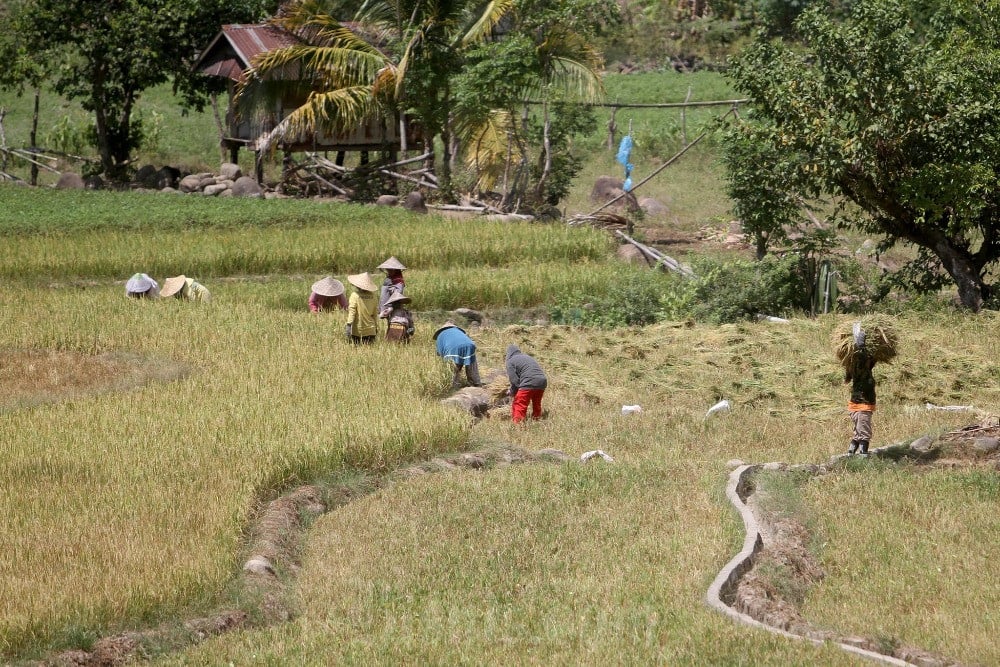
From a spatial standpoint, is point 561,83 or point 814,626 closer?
point 814,626

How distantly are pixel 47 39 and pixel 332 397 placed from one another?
21.1m

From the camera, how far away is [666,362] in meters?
14.9

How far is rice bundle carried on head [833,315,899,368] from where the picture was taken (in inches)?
420

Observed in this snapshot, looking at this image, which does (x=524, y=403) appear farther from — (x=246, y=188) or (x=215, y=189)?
(x=215, y=189)

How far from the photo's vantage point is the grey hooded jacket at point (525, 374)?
12258mm

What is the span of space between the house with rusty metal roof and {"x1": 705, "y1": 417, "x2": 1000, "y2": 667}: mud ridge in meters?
19.5

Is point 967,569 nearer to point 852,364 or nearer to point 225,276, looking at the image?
point 852,364

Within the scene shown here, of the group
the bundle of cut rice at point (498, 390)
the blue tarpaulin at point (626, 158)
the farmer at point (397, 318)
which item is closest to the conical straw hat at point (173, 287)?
the farmer at point (397, 318)

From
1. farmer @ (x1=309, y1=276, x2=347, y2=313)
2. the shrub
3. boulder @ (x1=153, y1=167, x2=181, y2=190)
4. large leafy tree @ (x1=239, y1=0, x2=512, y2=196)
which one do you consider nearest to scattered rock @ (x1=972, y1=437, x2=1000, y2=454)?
the shrub

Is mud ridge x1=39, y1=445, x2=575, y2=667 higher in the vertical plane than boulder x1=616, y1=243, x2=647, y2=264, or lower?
lower

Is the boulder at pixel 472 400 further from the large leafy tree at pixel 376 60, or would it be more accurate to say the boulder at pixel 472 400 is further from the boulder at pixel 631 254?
the large leafy tree at pixel 376 60

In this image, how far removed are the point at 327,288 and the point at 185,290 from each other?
6.41 ft

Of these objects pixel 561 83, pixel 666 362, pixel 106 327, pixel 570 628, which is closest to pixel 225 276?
pixel 106 327

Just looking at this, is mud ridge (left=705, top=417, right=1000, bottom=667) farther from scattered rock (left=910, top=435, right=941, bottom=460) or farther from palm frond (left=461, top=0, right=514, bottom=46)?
palm frond (left=461, top=0, right=514, bottom=46)
